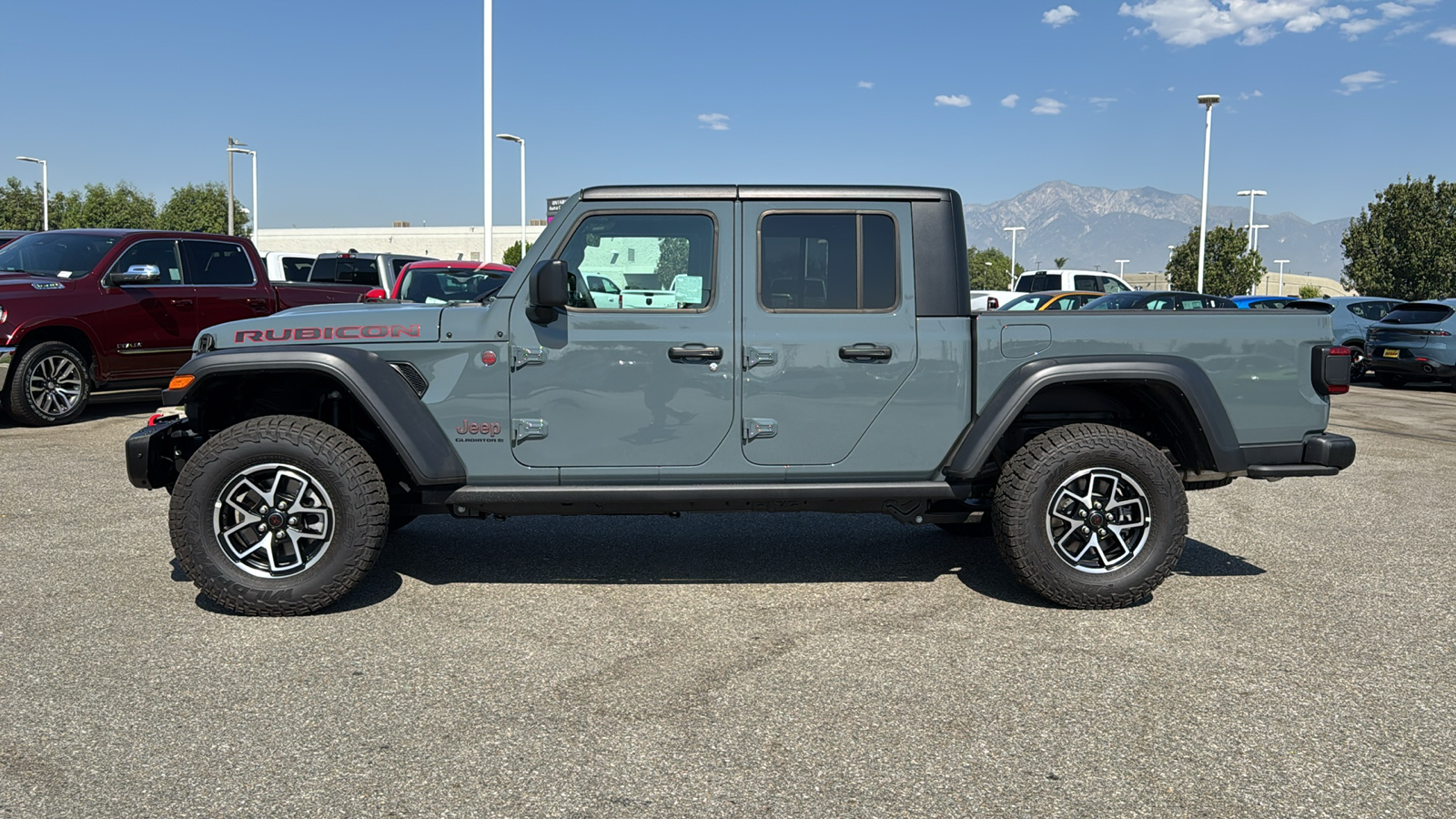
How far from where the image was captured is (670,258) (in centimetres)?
502

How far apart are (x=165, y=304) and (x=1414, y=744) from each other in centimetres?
1122

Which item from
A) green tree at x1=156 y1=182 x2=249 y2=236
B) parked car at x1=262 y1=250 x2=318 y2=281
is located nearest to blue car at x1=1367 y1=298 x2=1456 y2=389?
parked car at x1=262 y1=250 x2=318 y2=281

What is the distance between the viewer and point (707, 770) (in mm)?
3357

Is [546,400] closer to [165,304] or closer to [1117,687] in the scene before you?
[1117,687]

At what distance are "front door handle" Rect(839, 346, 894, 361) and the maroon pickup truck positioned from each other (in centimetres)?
759

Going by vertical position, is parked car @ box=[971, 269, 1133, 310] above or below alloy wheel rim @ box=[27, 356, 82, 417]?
above

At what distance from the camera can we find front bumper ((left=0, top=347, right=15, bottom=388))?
10203 millimetres

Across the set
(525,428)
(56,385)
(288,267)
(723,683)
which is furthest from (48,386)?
(288,267)

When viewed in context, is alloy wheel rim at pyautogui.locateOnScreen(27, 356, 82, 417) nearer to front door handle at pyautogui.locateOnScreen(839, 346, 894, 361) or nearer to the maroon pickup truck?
the maroon pickup truck

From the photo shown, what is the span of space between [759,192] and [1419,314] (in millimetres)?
17009

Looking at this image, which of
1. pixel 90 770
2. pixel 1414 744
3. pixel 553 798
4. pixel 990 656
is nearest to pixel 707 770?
pixel 553 798

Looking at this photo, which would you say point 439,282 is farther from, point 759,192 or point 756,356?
point 756,356

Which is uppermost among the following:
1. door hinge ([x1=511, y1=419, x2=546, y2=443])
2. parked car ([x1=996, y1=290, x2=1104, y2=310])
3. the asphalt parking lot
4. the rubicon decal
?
parked car ([x1=996, y1=290, x2=1104, y2=310])

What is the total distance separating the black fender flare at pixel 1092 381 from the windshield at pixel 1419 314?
15.6m
